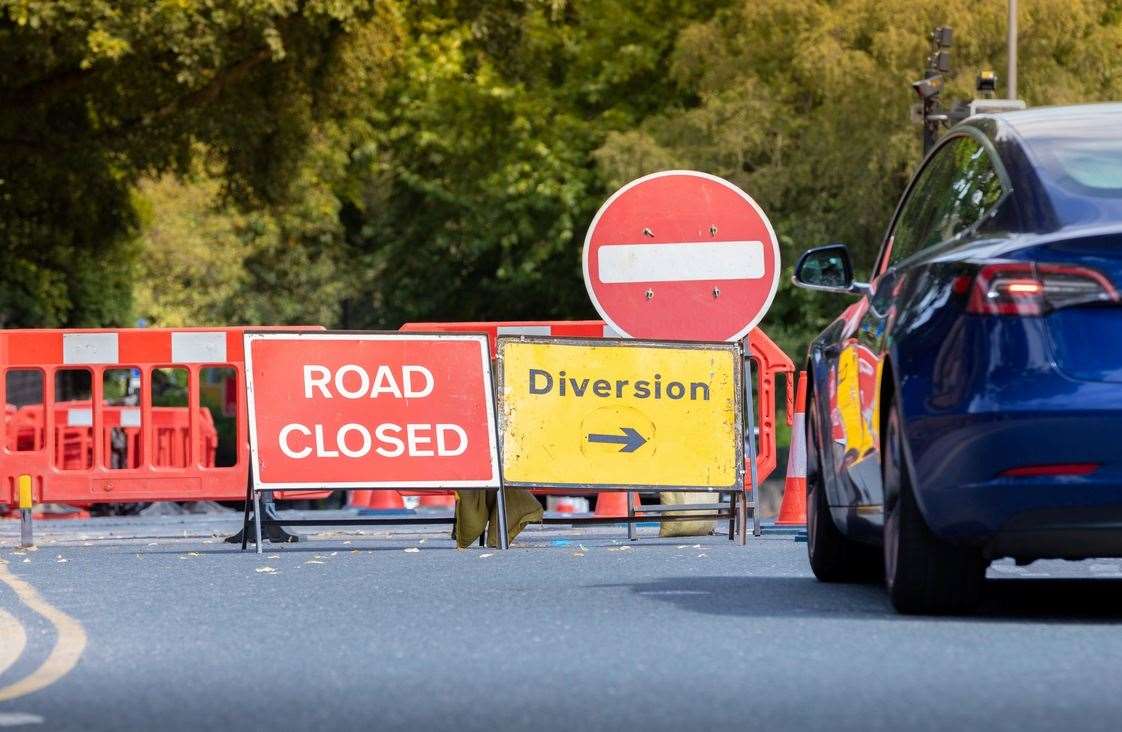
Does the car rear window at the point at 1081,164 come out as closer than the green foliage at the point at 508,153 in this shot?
Yes

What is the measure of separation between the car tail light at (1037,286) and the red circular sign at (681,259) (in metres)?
5.95

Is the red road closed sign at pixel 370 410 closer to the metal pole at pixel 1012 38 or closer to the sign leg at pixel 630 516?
the sign leg at pixel 630 516

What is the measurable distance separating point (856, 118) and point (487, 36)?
10.3 meters

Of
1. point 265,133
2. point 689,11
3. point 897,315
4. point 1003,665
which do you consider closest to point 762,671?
point 1003,665

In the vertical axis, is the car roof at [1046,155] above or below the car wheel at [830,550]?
above

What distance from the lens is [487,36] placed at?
91.7ft

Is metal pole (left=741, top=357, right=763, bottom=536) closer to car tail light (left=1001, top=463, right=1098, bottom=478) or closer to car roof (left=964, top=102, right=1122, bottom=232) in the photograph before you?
car roof (left=964, top=102, right=1122, bottom=232)

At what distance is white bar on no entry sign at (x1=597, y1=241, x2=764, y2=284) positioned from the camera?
13.5 metres

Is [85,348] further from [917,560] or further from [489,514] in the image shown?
[917,560]

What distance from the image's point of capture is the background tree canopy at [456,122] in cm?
2631

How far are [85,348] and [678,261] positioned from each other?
Answer: 15.4 ft

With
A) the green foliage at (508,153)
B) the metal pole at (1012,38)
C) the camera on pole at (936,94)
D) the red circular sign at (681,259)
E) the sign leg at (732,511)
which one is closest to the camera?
the sign leg at (732,511)

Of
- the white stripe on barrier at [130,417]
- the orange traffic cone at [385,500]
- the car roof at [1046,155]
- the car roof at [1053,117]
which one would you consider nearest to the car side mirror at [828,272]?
the car roof at [1046,155]

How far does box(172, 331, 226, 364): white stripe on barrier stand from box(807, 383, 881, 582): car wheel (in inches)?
275
